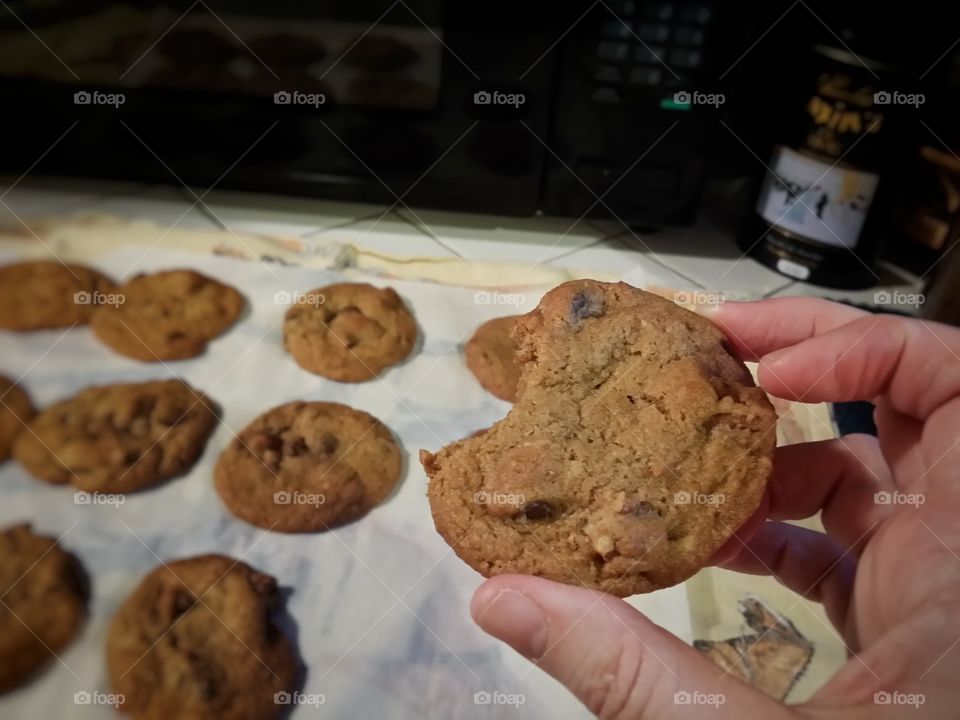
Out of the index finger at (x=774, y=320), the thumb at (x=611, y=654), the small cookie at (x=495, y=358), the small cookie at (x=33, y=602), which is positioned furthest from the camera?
the small cookie at (x=495, y=358)

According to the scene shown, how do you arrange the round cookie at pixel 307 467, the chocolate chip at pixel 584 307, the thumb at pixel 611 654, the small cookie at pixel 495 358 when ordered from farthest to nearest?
the small cookie at pixel 495 358
the round cookie at pixel 307 467
the chocolate chip at pixel 584 307
the thumb at pixel 611 654

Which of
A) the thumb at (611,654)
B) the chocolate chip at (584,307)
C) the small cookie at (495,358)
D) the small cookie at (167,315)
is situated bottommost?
the small cookie at (167,315)

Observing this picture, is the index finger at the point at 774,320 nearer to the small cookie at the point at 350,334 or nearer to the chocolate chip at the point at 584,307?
the chocolate chip at the point at 584,307

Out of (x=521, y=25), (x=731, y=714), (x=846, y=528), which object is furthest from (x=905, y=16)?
(x=731, y=714)

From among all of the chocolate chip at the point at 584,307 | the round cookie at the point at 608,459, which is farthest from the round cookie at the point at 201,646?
the chocolate chip at the point at 584,307

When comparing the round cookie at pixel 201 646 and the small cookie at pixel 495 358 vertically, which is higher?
the small cookie at pixel 495 358

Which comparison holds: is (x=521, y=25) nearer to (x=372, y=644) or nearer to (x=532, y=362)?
(x=532, y=362)

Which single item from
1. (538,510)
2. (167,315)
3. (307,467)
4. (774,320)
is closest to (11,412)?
(167,315)

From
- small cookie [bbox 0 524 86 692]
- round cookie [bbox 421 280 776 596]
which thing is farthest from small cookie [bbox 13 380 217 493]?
round cookie [bbox 421 280 776 596]
